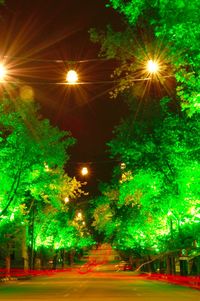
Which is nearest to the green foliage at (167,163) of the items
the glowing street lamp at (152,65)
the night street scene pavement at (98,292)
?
the night street scene pavement at (98,292)

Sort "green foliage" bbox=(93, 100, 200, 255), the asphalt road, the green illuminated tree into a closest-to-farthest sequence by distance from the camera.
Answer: the green illuminated tree, the asphalt road, "green foliage" bbox=(93, 100, 200, 255)

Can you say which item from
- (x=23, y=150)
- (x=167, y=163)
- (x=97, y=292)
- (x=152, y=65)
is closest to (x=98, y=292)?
(x=97, y=292)

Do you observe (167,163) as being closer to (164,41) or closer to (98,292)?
(98,292)

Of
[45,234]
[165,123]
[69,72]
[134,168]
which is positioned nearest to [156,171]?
[134,168]

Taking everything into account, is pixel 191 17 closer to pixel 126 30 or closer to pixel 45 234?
pixel 126 30

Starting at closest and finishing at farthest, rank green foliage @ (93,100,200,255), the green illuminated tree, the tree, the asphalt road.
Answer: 1. the green illuminated tree
2. the asphalt road
3. green foliage @ (93,100,200,255)
4. the tree

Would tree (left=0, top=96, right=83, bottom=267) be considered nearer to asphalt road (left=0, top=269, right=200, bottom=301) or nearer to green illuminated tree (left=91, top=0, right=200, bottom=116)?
asphalt road (left=0, top=269, right=200, bottom=301)

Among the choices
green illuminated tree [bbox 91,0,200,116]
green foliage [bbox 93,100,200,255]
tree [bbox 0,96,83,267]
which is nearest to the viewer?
green illuminated tree [bbox 91,0,200,116]

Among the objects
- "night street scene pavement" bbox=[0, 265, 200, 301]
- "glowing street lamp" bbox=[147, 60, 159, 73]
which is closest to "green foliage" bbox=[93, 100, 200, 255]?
"night street scene pavement" bbox=[0, 265, 200, 301]

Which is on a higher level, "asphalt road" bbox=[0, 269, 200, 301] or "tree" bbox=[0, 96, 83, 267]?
"tree" bbox=[0, 96, 83, 267]

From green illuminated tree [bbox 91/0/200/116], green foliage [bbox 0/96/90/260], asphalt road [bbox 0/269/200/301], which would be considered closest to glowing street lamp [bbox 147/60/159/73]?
green illuminated tree [bbox 91/0/200/116]

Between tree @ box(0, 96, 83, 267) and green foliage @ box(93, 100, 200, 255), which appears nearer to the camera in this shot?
green foliage @ box(93, 100, 200, 255)

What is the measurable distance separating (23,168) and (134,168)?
901 cm

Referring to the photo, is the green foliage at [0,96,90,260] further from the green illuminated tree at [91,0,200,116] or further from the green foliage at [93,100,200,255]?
the green illuminated tree at [91,0,200,116]
